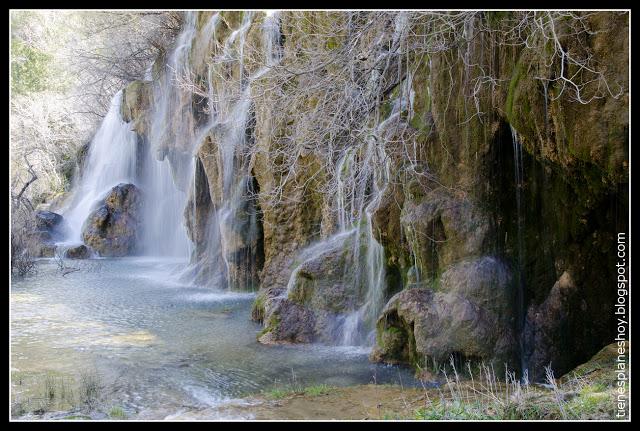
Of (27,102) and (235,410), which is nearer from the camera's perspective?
(235,410)

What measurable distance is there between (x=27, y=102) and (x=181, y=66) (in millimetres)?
7356

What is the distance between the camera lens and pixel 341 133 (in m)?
8.31

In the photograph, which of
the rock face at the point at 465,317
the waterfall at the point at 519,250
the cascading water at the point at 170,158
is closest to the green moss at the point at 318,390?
the rock face at the point at 465,317

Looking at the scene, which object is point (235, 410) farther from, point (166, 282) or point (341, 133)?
point (166, 282)

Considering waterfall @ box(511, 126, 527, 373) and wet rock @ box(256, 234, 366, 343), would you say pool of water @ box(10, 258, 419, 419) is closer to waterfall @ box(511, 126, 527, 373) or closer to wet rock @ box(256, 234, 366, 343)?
wet rock @ box(256, 234, 366, 343)

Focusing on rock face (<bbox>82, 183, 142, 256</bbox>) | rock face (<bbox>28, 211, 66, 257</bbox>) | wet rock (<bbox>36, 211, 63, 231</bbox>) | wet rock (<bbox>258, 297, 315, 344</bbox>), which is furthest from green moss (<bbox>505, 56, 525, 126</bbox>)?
rock face (<bbox>82, 183, 142, 256</bbox>)

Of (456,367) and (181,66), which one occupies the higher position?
(181,66)

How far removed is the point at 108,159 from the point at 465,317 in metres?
16.3

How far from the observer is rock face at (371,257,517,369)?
6.52 meters

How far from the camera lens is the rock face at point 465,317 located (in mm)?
6520

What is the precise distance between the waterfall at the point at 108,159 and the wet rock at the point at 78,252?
2.70 meters

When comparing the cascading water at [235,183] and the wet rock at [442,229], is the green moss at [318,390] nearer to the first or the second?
the wet rock at [442,229]
